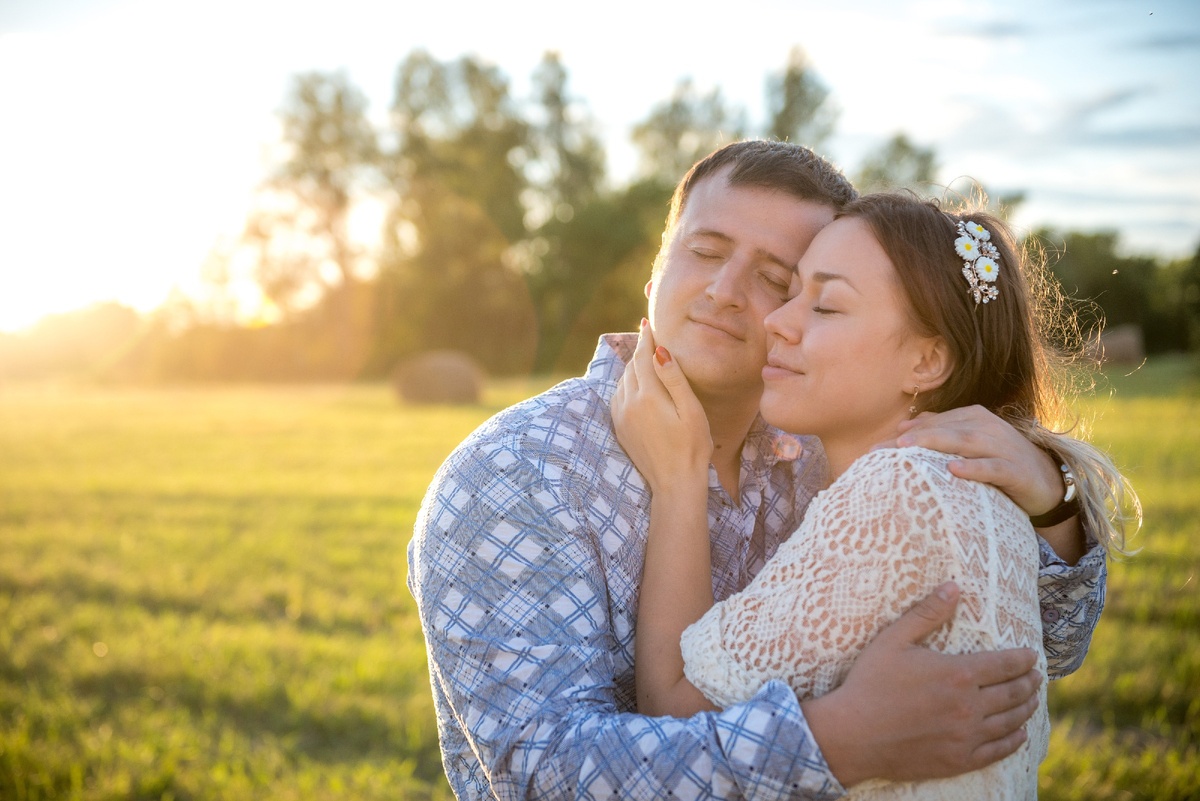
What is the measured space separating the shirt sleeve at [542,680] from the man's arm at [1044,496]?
28.8 inches

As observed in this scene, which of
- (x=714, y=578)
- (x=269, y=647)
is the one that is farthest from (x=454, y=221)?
(x=714, y=578)

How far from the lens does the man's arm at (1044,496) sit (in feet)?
6.74

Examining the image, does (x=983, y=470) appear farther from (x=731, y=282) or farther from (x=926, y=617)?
(x=731, y=282)

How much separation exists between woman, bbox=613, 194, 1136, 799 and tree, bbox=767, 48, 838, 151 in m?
46.0

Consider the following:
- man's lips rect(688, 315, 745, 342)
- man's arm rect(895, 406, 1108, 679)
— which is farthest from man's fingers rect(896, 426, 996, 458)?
man's lips rect(688, 315, 745, 342)

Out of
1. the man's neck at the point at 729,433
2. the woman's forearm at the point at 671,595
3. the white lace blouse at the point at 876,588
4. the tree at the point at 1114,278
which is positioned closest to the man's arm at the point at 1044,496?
the white lace blouse at the point at 876,588

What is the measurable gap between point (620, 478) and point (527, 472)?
1.15 ft

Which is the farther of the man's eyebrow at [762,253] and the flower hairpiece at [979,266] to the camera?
the man's eyebrow at [762,253]

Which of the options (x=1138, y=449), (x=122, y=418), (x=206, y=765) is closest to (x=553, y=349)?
(x=122, y=418)

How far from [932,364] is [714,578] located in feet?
2.98

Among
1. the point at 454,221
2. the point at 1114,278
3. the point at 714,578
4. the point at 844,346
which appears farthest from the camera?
the point at 454,221

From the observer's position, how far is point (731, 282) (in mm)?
2791

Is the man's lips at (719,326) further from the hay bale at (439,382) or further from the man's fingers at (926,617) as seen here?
the hay bale at (439,382)

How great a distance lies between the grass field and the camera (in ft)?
13.7
